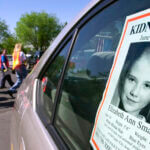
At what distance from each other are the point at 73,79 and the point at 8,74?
6.59 meters

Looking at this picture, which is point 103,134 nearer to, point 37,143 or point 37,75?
point 37,143

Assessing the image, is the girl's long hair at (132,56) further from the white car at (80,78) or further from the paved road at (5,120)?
the paved road at (5,120)

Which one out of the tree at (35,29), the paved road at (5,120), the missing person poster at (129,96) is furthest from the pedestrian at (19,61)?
the tree at (35,29)

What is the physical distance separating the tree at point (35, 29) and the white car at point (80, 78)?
173 ft

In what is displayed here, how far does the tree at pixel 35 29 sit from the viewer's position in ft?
172

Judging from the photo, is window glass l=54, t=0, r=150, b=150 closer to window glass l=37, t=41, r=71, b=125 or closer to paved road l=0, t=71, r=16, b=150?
window glass l=37, t=41, r=71, b=125

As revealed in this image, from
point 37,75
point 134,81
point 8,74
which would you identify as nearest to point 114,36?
point 134,81

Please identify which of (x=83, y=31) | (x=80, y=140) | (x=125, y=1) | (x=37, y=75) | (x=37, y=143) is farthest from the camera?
(x=37, y=75)

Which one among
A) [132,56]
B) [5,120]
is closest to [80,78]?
[132,56]

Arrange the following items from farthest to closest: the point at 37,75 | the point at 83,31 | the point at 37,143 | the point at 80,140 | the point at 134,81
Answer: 1. the point at 37,75
2. the point at 83,31
3. the point at 37,143
4. the point at 80,140
5. the point at 134,81

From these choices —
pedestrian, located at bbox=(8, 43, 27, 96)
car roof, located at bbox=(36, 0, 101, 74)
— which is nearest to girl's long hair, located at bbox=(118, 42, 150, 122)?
car roof, located at bbox=(36, 0, 101, 74)

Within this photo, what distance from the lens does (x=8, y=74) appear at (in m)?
7.37

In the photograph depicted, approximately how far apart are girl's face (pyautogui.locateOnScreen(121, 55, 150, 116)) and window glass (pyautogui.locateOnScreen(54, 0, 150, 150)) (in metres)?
0.19

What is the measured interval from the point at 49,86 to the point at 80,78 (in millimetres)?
452
